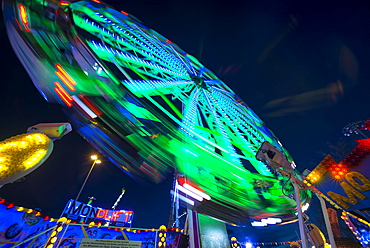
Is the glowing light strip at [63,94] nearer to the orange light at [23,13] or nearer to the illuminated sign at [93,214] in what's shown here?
the orange light at [23,13]

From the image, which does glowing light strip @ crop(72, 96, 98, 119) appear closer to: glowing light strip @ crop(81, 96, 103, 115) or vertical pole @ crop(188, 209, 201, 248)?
glowing light strip @ crop(81, 96, 103, 115)

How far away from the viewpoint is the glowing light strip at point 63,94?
6436 millimetres

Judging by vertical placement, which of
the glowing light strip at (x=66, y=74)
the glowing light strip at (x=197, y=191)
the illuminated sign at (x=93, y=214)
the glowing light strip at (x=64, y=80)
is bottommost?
the glowing light strip at (x=197, y=191)

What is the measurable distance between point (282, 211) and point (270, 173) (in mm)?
2028

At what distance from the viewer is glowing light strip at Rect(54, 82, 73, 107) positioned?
6.44 m

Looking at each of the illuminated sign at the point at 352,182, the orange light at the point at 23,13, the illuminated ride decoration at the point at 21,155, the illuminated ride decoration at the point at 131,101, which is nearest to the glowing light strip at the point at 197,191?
the illuminated ride decoration at the point at 131,101

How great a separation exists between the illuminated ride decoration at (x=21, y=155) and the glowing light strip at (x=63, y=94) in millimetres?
2378

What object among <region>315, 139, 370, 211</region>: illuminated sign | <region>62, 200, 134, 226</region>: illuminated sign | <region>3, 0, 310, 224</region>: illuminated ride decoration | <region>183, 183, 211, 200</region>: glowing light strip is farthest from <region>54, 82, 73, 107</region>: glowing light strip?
<region>62, 200, 134, 226</region>: illuminated sign

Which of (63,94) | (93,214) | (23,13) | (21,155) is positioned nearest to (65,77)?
(63,94)

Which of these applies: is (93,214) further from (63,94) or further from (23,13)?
(23,13)

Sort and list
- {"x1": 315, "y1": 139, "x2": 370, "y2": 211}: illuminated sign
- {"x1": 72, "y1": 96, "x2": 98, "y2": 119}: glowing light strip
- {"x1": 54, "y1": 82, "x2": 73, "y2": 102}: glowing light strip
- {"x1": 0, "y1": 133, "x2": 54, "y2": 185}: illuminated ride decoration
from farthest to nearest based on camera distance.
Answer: {"x1": 72, "y1": 96, "x2": 98, "y2": 119}: glowing light strip
{"x1": 54, "y1": 82, "x2": 73, "y2": 102}: glowing light strip
{"x1": 315, "y1": 139, "x2": 370, "y2": 211}: illuminated sign
{"x1": 0, "y1": 133, "x2": 54, "y2": 185}: illuminated ride decoration

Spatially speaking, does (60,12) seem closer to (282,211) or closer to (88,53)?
(88,53)

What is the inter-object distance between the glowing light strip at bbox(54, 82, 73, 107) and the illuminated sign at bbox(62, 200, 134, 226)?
35.3ft

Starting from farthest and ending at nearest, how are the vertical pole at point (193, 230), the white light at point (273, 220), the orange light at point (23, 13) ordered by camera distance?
the white light at point (273, 220) → the vertical pole at point (193, 230) → the orange light at point (23, 13)
